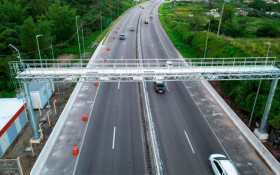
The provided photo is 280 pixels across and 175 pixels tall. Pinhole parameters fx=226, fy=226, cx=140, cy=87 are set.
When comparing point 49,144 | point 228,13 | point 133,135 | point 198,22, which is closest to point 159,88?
point 133,135

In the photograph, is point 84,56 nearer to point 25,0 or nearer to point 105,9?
point 25,0

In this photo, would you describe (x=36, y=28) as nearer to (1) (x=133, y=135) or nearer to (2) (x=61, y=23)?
(2) (x=61, y=23)

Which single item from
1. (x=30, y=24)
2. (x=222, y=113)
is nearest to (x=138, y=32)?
(x=30, y=24)

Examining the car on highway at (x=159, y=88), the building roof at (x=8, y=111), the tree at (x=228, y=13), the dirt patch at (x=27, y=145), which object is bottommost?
the dirt patch at (x=27, y=145)

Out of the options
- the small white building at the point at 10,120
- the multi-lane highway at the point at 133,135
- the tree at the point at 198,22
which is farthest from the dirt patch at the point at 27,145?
the tree at the point at 198,22

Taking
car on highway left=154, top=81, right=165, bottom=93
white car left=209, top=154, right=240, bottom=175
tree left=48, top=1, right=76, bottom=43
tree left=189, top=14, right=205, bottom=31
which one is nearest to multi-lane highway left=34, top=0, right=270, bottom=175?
car on highway left=154, top=81, right=165, bottom=93

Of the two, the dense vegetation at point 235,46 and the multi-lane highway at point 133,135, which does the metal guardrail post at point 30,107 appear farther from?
the dense vegetation at point 235,46
